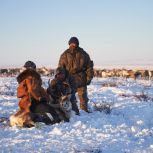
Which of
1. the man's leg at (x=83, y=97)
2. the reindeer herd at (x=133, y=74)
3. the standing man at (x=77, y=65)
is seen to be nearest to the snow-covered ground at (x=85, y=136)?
the man's leg at (x=83, y=97)

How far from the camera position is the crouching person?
9914 millimetres

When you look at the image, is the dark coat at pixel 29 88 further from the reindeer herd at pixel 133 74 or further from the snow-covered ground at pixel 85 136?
the reindeer herd at pixel 133 74

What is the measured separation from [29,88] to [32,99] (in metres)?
0.28

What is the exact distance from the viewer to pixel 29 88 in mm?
9969

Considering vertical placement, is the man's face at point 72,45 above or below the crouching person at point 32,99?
above

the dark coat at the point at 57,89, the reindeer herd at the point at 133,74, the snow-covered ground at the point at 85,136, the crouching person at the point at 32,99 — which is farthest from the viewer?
the reindeer herd at the point at 133,74

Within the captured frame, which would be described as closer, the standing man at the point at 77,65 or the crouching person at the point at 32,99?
the crouching person at the point at 32,99

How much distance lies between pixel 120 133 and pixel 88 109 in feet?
14.5

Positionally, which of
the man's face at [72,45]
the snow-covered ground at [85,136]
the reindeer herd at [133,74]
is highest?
the man's face at [72,45]

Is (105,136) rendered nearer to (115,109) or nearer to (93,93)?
(115,109)

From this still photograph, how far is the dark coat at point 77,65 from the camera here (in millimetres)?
12641

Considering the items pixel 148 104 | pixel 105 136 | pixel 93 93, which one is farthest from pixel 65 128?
pixel 93 93

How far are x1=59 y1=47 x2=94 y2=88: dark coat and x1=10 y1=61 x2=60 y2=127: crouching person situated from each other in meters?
2.52

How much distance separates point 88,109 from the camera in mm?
13320
